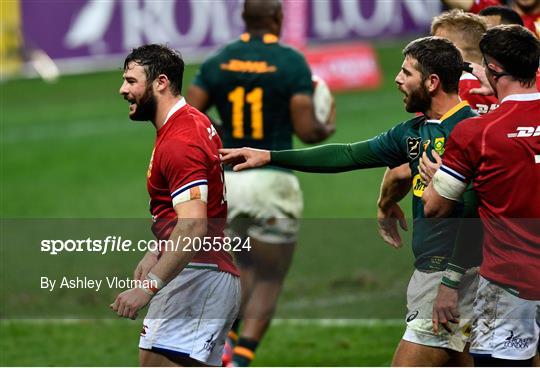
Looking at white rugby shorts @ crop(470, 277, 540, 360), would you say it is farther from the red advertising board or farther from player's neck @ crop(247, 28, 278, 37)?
the red advertising board

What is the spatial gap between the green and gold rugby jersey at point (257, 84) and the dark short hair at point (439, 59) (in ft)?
12.7

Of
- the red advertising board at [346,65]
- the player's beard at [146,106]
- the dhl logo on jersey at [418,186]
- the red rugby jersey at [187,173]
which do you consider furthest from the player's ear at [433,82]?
the red advertising board at [346,65]

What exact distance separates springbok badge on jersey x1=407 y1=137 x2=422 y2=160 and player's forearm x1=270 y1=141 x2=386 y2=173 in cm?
20

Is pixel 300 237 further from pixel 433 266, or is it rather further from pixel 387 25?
pixel 387 25

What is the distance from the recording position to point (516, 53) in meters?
6.29

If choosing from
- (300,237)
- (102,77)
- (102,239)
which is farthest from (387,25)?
(102,239)

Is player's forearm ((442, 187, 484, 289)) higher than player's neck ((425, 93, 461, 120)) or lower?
lower

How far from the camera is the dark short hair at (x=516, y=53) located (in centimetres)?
629

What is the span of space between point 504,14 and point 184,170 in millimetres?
2822

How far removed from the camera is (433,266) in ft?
22.5

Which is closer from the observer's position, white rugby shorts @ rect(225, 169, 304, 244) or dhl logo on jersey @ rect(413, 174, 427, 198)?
dhl logo on jersey @ rect(413, 174, 427, 198)

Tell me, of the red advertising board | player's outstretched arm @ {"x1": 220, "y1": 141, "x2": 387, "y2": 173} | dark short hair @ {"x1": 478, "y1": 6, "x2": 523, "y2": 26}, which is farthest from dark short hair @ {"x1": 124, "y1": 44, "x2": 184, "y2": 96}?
the red advertising board

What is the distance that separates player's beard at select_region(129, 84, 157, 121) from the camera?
6750mm

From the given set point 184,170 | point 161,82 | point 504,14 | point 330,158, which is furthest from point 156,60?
point 504,14
